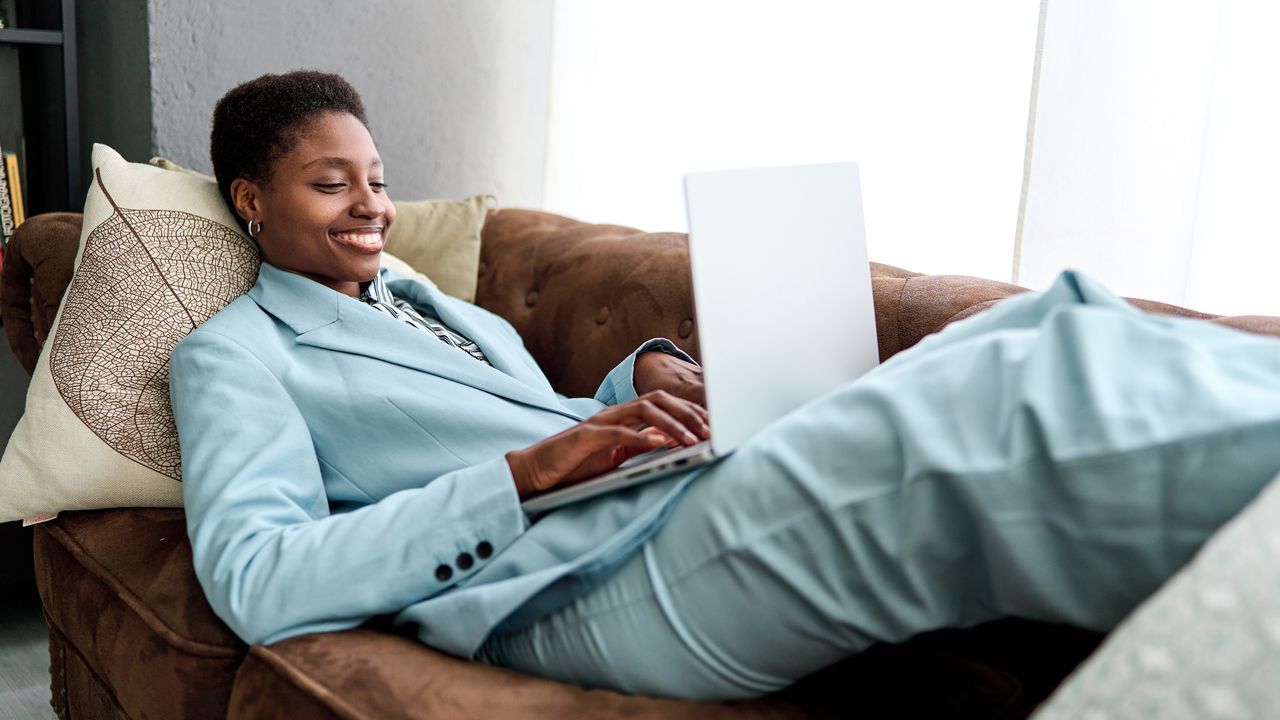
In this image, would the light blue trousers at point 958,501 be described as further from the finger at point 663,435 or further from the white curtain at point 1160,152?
the white curtain at point 1160,152

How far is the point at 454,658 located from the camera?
0.91m

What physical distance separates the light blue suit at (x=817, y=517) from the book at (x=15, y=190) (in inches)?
44.6

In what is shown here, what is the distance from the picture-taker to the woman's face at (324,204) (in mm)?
1347

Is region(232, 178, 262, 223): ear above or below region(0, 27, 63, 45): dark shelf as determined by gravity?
below

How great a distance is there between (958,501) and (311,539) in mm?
598

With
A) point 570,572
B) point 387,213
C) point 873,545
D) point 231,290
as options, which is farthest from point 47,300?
point 873,545

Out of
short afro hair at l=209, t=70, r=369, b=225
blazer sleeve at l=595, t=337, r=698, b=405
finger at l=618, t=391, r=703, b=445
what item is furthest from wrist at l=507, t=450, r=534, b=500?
short afro hair at l=209, t=70, r=369, b=225

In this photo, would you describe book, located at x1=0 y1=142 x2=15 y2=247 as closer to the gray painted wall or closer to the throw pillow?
the gray painted wall

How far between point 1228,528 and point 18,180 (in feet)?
7.22

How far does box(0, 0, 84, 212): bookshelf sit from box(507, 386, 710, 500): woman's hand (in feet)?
4.97

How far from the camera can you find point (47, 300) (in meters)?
1.50

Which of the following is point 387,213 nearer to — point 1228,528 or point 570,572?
point 570,572

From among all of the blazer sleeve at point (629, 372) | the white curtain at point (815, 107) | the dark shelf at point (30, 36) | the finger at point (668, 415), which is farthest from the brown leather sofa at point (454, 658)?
the dark shelf at point (30, 36)

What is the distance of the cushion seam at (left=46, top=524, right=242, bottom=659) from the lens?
39.2 inches
